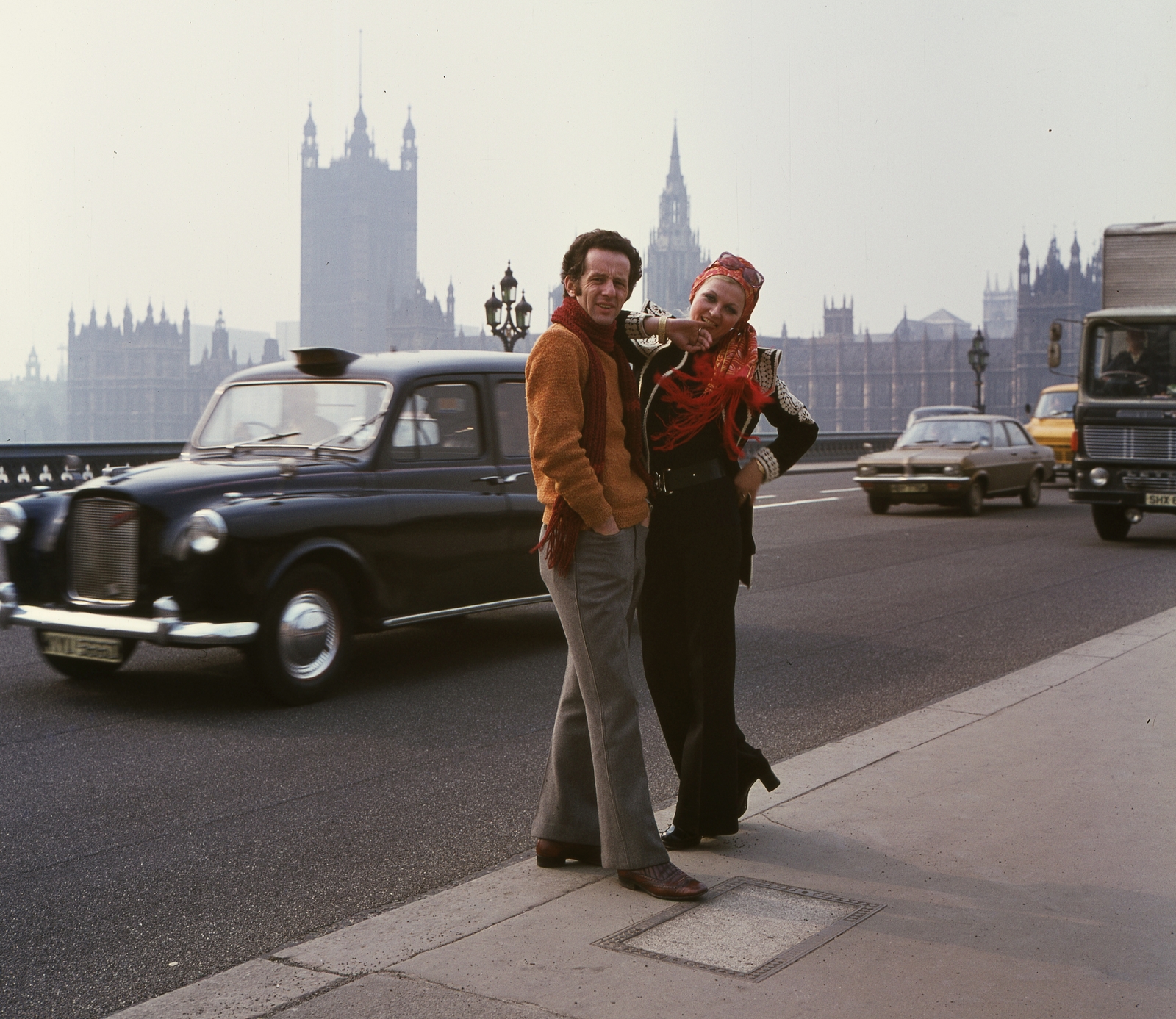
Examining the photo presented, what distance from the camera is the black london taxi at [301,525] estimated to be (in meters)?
6.17

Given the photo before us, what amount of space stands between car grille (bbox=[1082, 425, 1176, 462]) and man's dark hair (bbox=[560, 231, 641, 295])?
12007mm

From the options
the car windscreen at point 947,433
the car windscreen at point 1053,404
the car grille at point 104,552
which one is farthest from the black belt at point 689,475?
the car windscreen at point 1053,404

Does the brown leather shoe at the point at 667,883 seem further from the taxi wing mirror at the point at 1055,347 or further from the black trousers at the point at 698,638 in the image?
the taxi wing mirror at the point at 1055,347

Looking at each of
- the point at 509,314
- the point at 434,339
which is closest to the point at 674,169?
the point at 434,339

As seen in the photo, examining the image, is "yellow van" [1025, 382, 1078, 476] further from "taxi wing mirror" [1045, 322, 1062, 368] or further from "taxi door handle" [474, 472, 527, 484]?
"taxi door handle" [474, 472, 527, 484]

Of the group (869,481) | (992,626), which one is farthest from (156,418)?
(992,626)

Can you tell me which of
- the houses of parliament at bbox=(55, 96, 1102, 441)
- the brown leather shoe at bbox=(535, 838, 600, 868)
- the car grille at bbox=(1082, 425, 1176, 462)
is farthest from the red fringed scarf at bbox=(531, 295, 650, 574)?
the houses of parliament at bbox=(55, 96, 1102, 441)

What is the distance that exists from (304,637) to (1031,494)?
16062mm

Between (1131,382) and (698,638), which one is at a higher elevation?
(1131,382)

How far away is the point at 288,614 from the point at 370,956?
3.36m

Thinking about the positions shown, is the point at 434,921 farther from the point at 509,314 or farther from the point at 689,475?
the point at 509,314

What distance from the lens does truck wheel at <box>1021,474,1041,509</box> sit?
20281 mm

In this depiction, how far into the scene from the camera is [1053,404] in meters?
26.6

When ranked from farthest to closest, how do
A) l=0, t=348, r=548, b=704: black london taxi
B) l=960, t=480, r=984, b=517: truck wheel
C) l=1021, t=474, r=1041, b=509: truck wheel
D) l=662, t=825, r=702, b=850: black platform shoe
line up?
1. l=1021, t=474, r=1041, b=509: truck wheel
2. l=960, t=480, r=984, b=517: truck wheel
3. l=0, t=348, r=548, b=704: black london taxi
4. l=662, t=825, r=702, b=850: black platform shoe
